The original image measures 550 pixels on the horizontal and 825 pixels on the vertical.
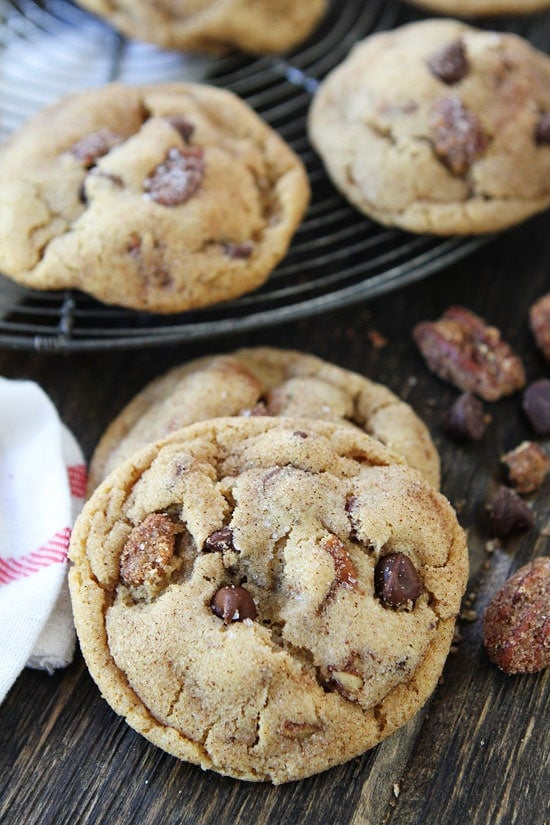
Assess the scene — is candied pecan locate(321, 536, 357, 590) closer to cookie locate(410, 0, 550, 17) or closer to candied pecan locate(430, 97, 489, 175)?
candied pecan locate(430, 97, 489, 175)

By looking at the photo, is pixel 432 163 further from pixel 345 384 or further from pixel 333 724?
pixel 333 724

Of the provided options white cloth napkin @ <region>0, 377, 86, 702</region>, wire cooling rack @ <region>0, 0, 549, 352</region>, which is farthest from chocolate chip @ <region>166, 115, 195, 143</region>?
white cloth napkin @ <region>0, 377, 86, 702</region>

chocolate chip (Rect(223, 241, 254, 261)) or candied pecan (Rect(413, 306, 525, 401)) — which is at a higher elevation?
chocolate chip (Rect(223, 241, 254, 261))

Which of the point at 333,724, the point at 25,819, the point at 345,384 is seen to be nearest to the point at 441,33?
the point at 345,384

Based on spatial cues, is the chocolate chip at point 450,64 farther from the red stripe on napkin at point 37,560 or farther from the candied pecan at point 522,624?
the red stripe on napkin at point 37,560

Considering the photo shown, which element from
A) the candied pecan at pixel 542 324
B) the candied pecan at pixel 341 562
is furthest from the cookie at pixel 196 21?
the candied pecan at pixel 341 562

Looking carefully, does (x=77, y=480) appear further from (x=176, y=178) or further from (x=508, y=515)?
(x=508, y=515)
